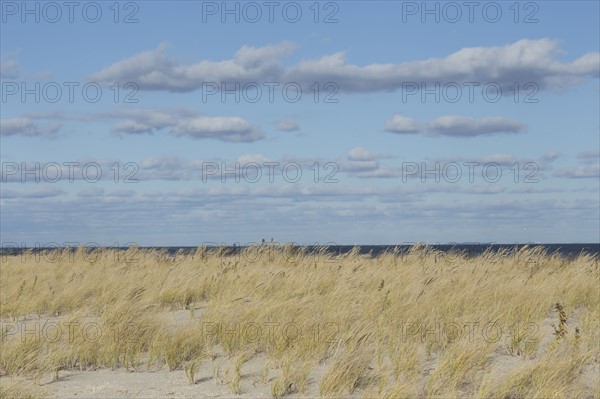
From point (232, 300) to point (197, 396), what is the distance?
3513 mm

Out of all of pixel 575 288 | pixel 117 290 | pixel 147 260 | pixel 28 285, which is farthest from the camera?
pixel 147 260

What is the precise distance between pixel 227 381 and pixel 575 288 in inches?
261

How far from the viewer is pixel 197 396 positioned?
7.81 m

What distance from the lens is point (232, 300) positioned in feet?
37.0

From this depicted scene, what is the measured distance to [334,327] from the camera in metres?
9.66

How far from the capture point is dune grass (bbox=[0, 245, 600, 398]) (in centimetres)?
784

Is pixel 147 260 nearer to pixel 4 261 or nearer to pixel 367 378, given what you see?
pixel 4 261

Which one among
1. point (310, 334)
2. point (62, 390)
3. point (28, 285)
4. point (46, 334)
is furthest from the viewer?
point (28, 285)

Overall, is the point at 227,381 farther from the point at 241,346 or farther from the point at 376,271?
the point at 376,271

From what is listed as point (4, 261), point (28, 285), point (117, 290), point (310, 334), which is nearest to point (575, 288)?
point (310, 334)

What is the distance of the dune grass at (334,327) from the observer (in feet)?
25.7

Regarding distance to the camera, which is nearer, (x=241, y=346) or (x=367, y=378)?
(x=367, y=378)

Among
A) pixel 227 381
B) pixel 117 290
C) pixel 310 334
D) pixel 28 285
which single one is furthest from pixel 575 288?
pixel 28 285

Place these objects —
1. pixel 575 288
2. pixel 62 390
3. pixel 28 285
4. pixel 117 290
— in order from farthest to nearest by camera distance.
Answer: pixel 28 285 < pixel 117 290 < pixel 575 288 < pixel 62 390
